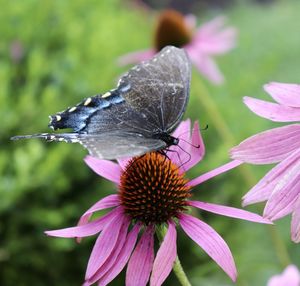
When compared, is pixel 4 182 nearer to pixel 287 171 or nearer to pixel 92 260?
pixel 92 260

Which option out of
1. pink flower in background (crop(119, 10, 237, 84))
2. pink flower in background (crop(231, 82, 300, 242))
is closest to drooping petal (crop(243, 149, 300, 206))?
pink flower in background (crop(231, 82, 300, 242))

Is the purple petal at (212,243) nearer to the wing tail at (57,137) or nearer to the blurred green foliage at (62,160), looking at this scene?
the wing tail at (57,137)

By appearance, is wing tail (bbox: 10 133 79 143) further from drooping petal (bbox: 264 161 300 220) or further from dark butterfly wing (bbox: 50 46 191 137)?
drooping petal (bbox: 264 161 300 220)

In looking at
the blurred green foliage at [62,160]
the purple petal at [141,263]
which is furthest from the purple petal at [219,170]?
the blurred green foliage at [62,160]

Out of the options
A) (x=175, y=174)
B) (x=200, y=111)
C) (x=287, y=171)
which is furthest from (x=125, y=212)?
(x=200, y=111)

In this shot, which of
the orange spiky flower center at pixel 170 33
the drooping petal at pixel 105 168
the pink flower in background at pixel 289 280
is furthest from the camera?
the orange spiky flower center at pixel 170 33

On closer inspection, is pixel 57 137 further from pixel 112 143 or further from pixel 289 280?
pixel 289 280
